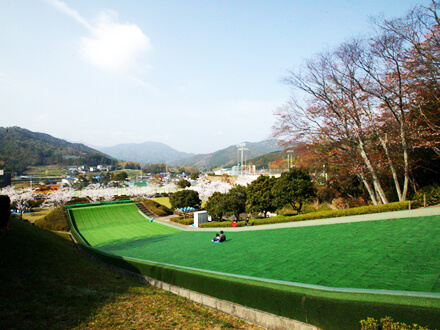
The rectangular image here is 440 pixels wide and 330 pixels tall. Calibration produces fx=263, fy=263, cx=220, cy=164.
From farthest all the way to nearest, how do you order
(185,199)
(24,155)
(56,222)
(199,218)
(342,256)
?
(24,155), (185,199), (56,222), (199,218), (342,256)

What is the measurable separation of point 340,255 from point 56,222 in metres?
25.6

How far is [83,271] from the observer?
8977 mm

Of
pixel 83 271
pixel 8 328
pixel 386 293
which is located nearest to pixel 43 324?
pixel 8 328

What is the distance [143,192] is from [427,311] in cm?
4656

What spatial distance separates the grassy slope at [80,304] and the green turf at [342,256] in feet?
7.69

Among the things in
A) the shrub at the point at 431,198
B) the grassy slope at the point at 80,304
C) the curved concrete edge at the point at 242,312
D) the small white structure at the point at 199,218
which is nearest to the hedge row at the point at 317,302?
the curved concrete edge at the point at 242,312

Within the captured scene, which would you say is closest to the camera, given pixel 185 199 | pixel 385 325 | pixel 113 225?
pixel 385 325

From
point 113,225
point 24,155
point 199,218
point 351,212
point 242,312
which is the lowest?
point 113,225

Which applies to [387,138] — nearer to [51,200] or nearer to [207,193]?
[207,193]

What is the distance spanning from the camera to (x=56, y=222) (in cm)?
2477

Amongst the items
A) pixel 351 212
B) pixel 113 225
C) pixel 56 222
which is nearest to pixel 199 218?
pixel 113 225

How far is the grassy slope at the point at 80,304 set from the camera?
460 centimetres

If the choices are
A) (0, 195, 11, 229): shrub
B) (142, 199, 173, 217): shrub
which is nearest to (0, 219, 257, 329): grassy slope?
(0, 195, 11, 229): shrub

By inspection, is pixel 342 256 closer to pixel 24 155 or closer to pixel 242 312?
pixel 242 312
